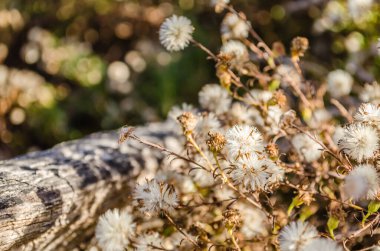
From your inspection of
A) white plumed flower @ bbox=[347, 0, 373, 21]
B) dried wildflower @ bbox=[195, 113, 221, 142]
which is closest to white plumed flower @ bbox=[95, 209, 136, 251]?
dried wildflower @ bbox=[195, 113, 221, 142]

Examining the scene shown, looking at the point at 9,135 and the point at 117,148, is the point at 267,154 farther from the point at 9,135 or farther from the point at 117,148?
the point at 9,135

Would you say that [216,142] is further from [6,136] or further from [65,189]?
[6,136]

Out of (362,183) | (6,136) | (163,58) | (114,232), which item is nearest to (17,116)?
(6,136)

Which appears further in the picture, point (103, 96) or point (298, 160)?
point (103, 96)

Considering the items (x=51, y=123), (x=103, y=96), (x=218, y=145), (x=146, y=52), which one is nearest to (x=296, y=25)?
(x=146, y=52)

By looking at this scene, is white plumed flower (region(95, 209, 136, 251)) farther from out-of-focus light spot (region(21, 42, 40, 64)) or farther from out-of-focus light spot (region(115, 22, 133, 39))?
out-of-focus light spot (region(115, 22, 133, 39))

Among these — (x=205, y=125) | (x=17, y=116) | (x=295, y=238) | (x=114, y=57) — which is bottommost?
(x=295, y=238)
